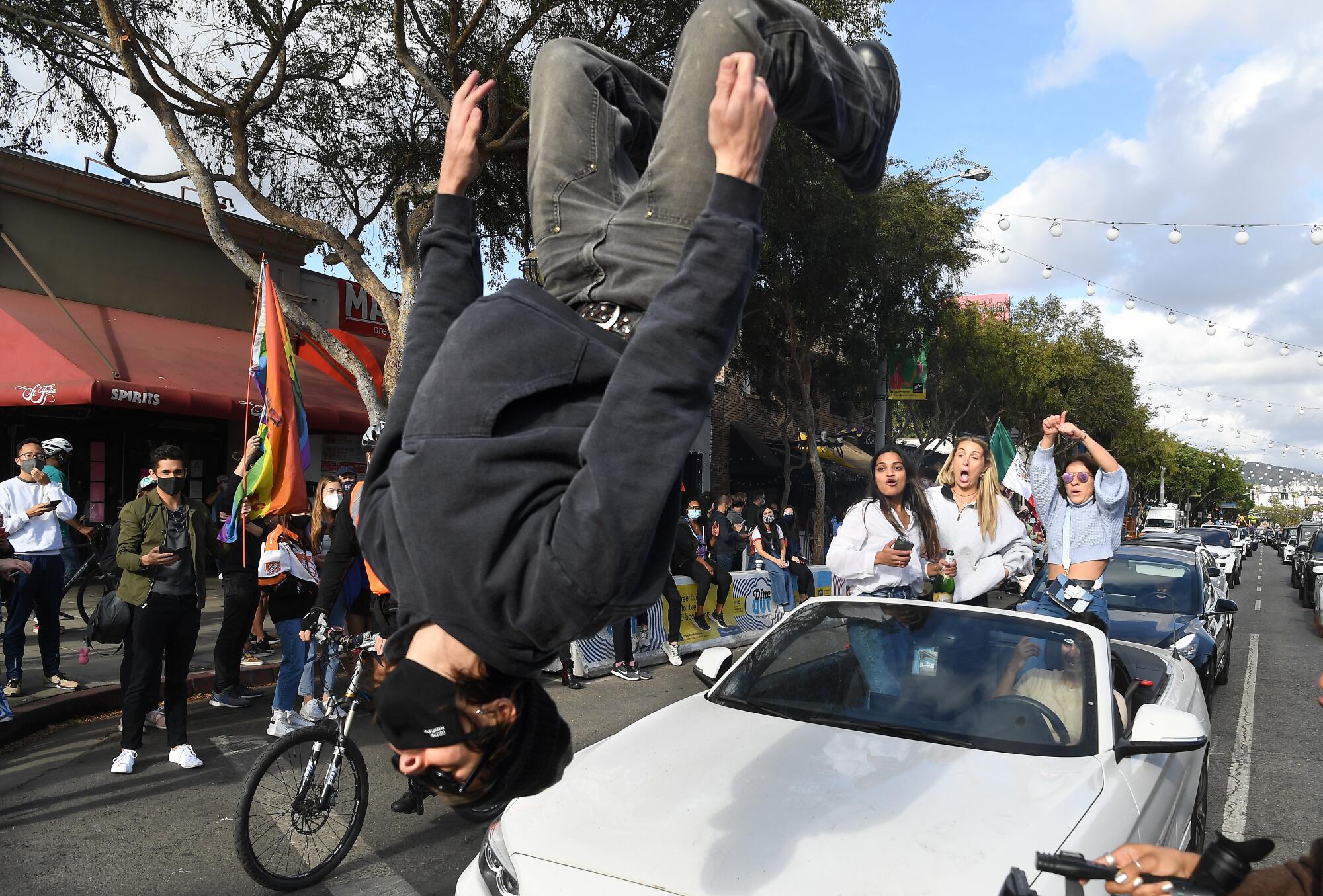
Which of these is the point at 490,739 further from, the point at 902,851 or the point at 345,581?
the point at 345,581

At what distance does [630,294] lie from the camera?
1699 mm

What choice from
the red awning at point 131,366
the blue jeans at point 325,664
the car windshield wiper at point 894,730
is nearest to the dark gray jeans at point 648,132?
the car windshield wiper at point 894,730

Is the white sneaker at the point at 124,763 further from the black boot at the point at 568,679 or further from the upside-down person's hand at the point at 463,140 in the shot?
the upside-down person's hand at the point at 463,140

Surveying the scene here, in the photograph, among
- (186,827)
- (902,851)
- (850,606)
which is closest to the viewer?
(902,851)

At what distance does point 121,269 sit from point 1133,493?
56715mm

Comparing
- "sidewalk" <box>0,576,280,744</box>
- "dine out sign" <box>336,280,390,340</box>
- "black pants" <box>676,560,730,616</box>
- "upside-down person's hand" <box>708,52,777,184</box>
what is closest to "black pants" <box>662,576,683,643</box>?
"black pants" <box>676,560,730,616</box>

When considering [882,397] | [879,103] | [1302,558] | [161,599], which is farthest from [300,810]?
[1302,558]

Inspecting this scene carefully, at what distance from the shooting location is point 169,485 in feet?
20.7

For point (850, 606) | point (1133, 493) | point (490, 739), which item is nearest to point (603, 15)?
point (850, 606)

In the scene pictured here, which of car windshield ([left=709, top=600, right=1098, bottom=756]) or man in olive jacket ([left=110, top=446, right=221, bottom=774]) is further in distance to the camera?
man in olive jacket ([left=110, top=446, right=221, bottom=774])

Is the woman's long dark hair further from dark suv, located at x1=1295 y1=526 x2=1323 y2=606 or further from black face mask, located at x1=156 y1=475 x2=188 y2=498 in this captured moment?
dark suv, located at x1=1295 y1=526 x2=1323 y2=606

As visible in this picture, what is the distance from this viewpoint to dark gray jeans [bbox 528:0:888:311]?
170cm

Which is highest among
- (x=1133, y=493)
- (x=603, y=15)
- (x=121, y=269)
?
(x=603, y=15)

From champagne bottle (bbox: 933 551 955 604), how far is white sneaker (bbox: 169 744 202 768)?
463cm
